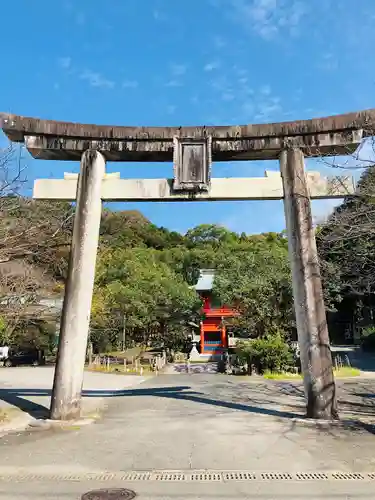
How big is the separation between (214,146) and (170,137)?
1020 mm

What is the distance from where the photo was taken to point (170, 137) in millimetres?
9266

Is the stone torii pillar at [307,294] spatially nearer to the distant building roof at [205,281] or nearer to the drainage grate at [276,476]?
the drainage grate at [276,476]

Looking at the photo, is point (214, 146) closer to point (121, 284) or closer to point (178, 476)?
point (178, 476)

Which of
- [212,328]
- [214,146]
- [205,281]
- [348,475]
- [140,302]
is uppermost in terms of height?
[205,281]

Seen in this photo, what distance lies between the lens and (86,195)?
894 cm

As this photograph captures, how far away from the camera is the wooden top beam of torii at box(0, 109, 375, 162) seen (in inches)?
351

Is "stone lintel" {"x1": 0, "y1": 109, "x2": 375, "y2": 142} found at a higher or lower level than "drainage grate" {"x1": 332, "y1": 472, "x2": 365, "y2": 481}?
higher

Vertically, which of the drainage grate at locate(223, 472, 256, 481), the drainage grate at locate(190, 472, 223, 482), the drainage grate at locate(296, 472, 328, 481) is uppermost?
the drainage grate at locate(296, 472, 328, 481)

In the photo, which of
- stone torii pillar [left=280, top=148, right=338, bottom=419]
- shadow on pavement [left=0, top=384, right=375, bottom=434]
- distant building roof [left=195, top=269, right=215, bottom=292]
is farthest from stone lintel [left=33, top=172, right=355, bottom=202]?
distant building roof [left=195, top=269, right=215, bottom=292]

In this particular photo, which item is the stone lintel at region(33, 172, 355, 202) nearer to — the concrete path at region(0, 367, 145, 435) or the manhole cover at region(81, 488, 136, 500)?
the concrete path at region(0, 367, 145, 435)

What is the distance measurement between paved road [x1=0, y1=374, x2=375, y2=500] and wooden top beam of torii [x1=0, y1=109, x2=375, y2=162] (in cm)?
577

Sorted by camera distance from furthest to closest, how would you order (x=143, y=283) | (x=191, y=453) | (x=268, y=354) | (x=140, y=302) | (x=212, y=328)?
(x=212, y=328) < (x=143, y=283) < (x=140, y=302) < (x=268, y=354) < (x=191, y=453)

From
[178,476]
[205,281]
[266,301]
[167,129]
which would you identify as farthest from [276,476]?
[205,281]

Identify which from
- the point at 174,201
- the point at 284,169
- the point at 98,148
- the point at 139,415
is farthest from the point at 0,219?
the point at 284,169
